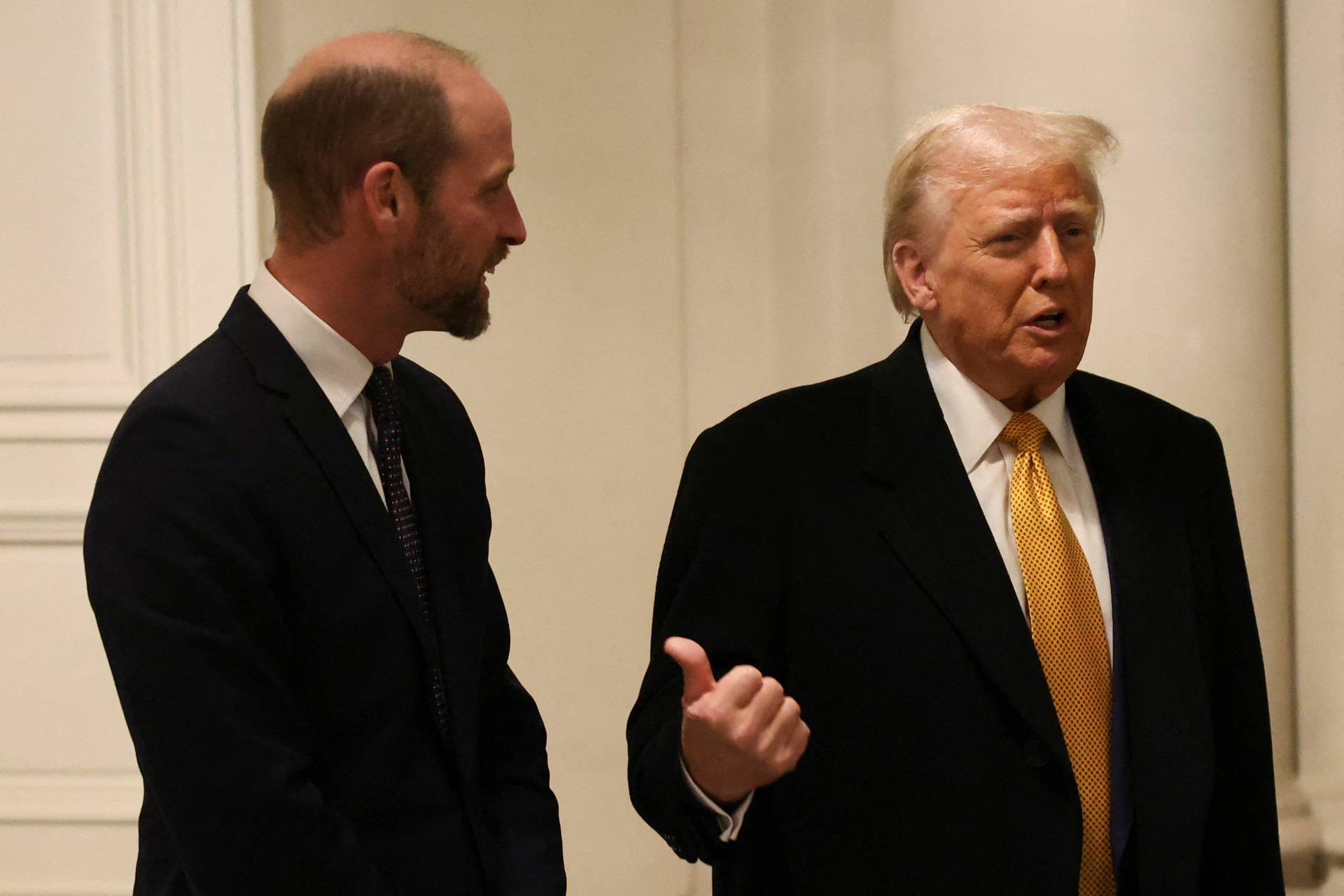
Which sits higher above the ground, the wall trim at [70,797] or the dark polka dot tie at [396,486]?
the dark polka dot tie at [396,486]

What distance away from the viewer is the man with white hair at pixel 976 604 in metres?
1.73

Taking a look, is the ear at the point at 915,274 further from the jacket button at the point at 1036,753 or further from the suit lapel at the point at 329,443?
the suit lapel at the point at 329,443

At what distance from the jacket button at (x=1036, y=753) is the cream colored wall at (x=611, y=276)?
1072mm

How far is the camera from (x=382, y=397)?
5.48 ft

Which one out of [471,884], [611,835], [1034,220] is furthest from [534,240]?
[471,884]

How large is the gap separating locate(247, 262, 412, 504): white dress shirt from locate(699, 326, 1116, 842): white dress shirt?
2.36 feet

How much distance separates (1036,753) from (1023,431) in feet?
1.41

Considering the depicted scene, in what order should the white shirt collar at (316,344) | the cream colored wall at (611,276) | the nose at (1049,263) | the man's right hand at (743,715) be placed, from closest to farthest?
the man's right hand at (743,715)
the white shirt collar at (316,344)
the nose at (1049,263)
the cream colored wall at (611,276)

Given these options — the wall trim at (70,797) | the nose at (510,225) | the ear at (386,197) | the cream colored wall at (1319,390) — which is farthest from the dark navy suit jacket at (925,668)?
the wall trim at (70,797)

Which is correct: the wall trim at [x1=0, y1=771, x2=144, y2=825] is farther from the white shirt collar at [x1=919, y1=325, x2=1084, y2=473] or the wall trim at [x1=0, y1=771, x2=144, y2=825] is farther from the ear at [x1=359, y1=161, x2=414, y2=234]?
the white shirt collar at [x1=919, y1=325, x2=1084, y2=473]

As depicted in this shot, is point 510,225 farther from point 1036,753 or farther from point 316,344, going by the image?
point 1036,753

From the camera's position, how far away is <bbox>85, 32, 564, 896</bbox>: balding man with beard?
1.38 meters

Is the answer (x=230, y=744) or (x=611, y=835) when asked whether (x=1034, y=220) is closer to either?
(x=230, y=744)

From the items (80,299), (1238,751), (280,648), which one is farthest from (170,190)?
(1238,751)
